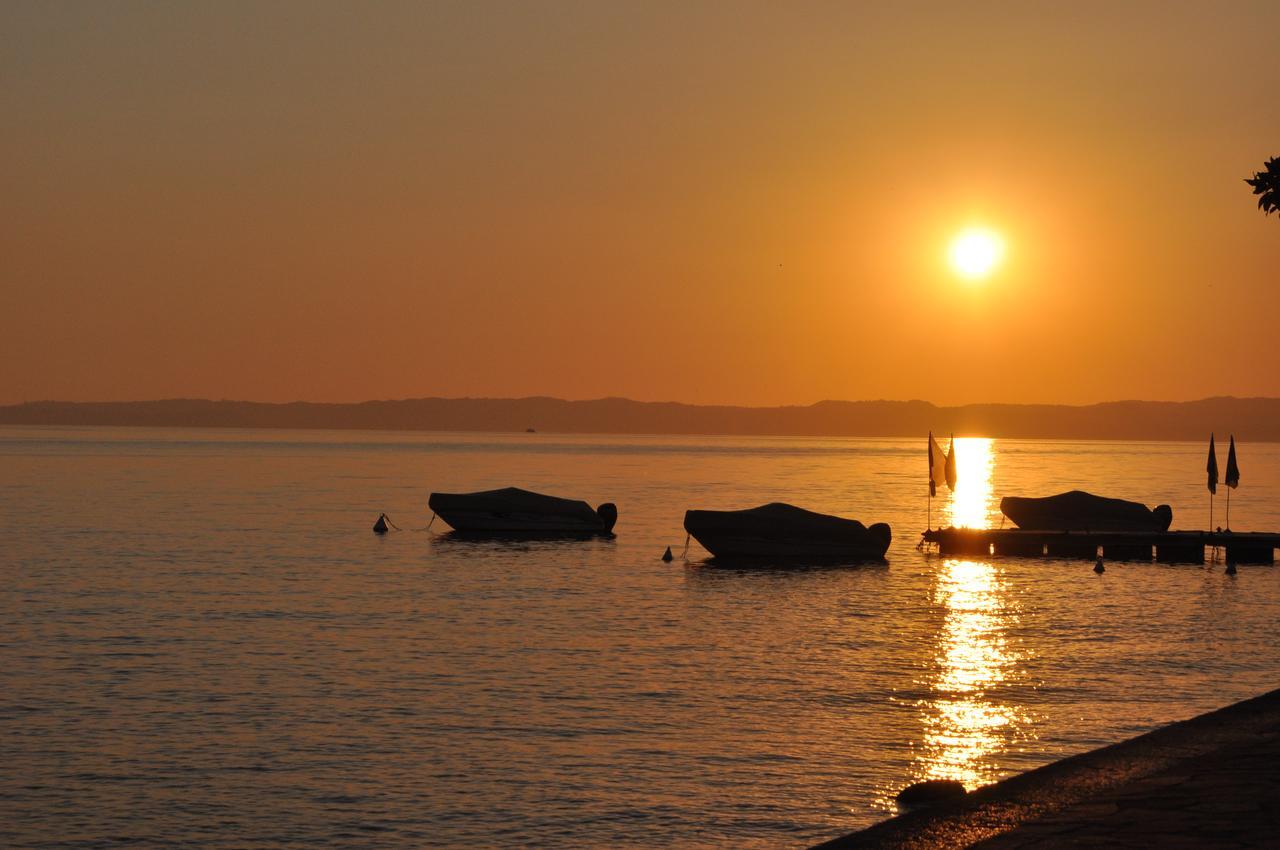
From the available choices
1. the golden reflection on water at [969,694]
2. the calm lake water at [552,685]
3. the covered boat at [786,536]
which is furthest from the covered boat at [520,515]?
the golden reflection on water at [969,694]

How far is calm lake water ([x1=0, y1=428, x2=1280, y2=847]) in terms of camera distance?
19406mm

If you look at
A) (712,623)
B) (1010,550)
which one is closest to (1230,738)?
(712,623)

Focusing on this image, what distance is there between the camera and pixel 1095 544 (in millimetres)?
70625

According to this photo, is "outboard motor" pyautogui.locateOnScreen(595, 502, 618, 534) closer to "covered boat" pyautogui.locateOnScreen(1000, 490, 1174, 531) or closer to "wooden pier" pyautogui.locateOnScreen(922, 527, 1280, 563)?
"wooden pier" pyautogui.locateOnScreen(922, 527, 1280, 563)

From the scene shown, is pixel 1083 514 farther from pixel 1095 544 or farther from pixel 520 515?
pixel 520 515

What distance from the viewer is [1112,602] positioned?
49375 millimetres

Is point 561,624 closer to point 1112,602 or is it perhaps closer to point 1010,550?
point 1112,602

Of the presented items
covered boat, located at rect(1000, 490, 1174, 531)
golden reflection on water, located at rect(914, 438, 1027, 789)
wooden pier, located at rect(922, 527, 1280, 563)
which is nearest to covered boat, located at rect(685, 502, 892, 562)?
wooden pier, located at rect(922, 527, 1280, 563)

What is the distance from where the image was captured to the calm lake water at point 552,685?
19.4 m

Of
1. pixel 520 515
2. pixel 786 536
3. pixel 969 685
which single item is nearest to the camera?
pixel 969 685

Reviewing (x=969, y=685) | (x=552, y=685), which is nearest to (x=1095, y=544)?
(x=969, y=685)

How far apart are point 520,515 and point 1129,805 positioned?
6704 cm

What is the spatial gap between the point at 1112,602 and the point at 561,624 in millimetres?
21831

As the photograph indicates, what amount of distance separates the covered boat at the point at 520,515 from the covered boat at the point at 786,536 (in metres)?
14.1
